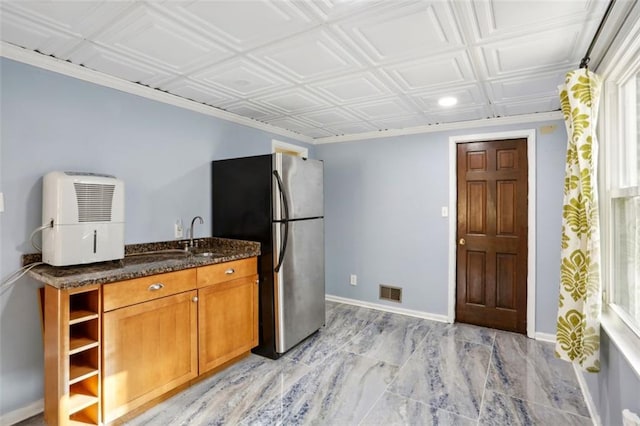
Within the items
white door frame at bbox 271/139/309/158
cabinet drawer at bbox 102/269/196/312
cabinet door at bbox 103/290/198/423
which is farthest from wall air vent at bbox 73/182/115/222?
white door frame at bbox 271/139/309/158

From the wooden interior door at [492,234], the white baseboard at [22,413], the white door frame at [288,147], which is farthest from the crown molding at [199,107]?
the white baseboard at [22,413]

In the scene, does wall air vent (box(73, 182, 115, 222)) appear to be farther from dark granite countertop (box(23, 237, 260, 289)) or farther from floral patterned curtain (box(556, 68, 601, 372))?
floral patterned curtain (box(556, 68, 601, 372))

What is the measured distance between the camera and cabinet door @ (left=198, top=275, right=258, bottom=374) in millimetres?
2307

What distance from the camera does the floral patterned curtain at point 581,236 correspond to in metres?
1.72

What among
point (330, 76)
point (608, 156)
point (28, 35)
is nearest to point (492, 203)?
point (608, 156)

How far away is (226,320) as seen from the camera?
247 cm

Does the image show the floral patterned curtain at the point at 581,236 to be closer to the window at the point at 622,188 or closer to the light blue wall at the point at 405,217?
the window at the point at 622,188

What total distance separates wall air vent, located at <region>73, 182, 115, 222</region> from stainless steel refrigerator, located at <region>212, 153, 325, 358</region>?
40.4 inches

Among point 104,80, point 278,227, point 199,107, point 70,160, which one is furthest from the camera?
point 199,107

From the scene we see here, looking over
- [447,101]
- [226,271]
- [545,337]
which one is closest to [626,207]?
[447,101]

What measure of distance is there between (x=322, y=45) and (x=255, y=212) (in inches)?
57.6

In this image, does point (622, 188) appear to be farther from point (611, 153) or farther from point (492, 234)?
point (492, 234)

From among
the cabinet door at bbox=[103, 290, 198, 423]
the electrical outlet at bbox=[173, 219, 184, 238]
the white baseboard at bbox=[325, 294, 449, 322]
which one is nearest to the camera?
the cabinet door at bbox=[103, 290, 198, 423]

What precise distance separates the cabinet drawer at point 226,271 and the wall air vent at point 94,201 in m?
0.71
